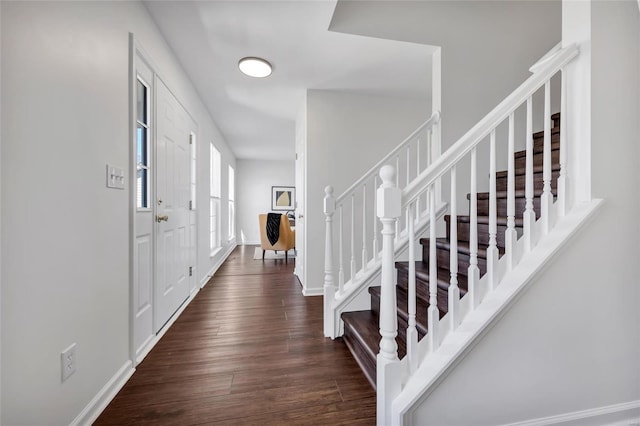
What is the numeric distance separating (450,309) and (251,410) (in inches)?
40.9

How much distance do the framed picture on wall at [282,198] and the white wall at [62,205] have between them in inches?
243

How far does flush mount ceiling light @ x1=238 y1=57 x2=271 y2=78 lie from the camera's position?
2430 mm

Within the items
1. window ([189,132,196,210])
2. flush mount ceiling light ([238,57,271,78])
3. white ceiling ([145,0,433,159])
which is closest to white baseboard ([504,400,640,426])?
white ceiling ([145,0,433,159])

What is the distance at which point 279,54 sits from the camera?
237 cm

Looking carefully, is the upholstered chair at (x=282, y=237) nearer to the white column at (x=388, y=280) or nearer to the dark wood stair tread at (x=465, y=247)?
the dark wood stair tread at (x=465, y=247)

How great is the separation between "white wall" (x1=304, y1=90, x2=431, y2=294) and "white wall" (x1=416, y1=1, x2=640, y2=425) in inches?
81.4

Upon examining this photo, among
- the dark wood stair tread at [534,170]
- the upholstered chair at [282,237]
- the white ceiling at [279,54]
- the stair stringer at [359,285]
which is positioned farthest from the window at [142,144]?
the upholstered chair at [282,237]

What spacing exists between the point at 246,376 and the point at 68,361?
82 cm

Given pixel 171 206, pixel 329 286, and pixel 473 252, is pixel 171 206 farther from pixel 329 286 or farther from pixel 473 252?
pixel 473 252

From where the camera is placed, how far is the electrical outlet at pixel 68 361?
1079mm

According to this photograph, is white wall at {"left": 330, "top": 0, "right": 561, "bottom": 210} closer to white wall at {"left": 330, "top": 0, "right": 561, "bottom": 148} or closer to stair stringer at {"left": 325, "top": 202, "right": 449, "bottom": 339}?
white wall at {"left": 330, "top": 0, "right": 561, "bottom": 148}

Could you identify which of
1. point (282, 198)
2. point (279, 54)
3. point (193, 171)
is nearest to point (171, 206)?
point (193, 171)

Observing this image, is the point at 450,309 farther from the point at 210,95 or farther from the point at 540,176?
the point at 210,95

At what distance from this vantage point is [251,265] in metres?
4.65
